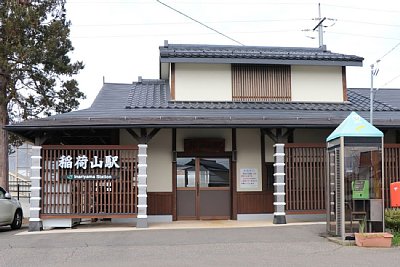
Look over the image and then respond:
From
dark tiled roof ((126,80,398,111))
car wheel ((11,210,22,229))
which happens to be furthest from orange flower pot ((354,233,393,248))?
car wheel ((11,210,22,229))

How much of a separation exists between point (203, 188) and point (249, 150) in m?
1.95

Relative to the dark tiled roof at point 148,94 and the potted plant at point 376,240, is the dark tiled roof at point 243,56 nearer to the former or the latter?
the dark tiled roof at point 148,94

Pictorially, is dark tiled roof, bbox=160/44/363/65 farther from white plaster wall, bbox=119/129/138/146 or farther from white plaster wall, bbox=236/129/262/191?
white plaster wall, bbox=119/129/138/146

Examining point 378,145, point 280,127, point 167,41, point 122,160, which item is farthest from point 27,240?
point 167,41

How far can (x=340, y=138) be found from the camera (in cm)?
1091

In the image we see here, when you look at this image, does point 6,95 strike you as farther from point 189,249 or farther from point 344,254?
point 344,254

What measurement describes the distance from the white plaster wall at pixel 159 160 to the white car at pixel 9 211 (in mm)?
3936

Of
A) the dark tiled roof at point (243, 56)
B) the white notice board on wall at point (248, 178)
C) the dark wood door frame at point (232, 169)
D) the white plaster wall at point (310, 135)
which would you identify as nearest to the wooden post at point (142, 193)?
the dark wood door frame at point (232, 169)

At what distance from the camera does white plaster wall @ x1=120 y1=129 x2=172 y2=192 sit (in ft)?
51.5

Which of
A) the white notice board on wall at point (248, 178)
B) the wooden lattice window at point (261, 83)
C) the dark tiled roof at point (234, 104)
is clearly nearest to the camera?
the white notice board on wall at point (248, 178)

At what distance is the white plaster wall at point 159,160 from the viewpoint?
51.5ft

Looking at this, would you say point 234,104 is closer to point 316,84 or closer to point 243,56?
point 243,56

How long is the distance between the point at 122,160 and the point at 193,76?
466cm

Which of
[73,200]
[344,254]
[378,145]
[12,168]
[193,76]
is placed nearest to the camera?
[344,254]
